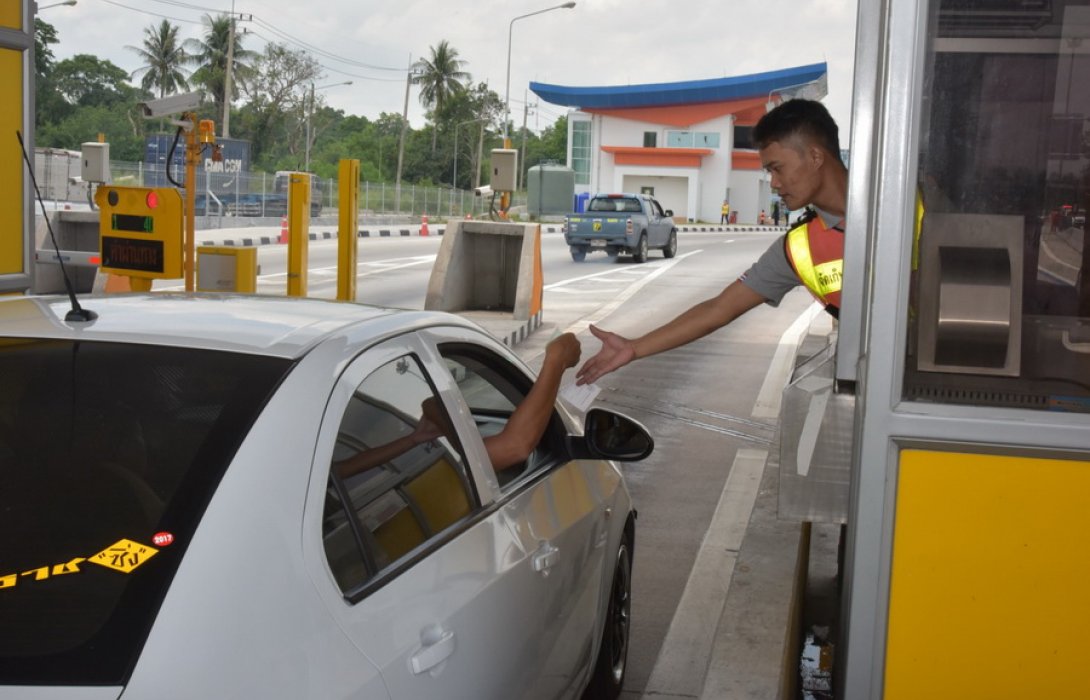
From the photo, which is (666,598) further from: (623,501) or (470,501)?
(470,501)

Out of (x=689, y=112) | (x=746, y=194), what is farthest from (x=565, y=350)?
(x=746, y=194)

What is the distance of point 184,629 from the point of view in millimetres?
2094

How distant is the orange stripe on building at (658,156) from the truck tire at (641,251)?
40390 mm

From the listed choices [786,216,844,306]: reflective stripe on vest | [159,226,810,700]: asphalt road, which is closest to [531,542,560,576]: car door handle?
[786,216,844,306]: reflective stripe on vest

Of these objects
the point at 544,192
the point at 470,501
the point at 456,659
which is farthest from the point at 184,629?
the point at 544,192

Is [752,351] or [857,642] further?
[752,351]

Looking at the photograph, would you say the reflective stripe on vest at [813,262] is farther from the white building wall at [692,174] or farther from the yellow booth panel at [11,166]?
the white building wall at [692,174]

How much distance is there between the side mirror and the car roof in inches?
25.7

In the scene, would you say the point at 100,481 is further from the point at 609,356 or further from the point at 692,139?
the point at 692,139

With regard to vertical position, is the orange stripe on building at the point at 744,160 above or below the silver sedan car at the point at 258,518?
above

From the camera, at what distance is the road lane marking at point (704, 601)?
15.9ft

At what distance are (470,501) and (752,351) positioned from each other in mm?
12536

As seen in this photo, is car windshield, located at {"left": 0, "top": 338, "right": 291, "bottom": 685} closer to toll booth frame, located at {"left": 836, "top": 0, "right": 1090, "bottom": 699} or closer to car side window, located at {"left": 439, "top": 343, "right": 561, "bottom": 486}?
car side window, located at {"left": 439, "top": 343, "right": 561, "bottom": 486}

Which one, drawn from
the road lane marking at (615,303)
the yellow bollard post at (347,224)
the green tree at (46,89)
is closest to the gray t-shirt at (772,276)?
the road lane marking at (615,303)
